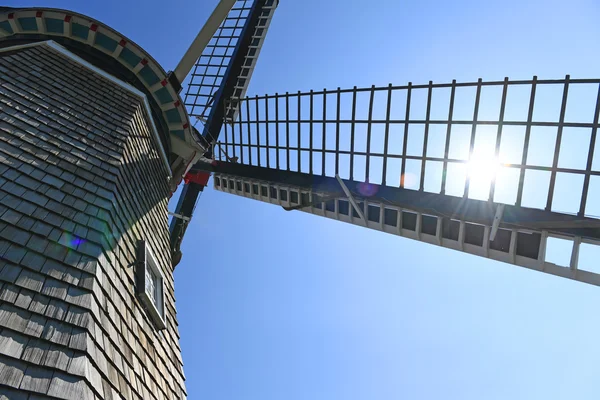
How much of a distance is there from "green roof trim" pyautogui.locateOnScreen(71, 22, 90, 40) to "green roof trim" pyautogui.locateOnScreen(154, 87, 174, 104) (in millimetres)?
1512

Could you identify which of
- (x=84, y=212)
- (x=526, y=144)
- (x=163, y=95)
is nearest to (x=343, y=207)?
(x=526, y=144)

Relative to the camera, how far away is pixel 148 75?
368 inches

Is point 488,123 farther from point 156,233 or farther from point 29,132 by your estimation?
point 29,132

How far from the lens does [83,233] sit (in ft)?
15.4

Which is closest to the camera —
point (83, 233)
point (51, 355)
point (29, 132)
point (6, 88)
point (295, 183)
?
point (51, 355)

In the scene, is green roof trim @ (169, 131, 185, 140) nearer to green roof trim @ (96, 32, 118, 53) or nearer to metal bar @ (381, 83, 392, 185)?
green roof trim @ (96, 32, 118, 53)

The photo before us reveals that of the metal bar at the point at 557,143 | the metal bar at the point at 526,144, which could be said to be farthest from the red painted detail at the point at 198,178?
the metal bar at the point at 557,143

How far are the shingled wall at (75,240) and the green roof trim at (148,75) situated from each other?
51.7 inches

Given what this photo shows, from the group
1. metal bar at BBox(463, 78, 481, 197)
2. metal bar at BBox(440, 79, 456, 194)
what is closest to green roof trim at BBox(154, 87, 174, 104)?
metal bar at BBox(440, 79, 456, 194)

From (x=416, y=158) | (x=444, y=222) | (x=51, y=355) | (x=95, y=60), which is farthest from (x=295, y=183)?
(x=51, y=355)

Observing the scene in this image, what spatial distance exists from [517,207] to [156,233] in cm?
527

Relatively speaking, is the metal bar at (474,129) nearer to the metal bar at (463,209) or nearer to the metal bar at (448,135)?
the metal bar at (463,209)

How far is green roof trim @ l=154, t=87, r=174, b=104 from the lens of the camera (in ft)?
31.2

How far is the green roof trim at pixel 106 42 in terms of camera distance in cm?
907
